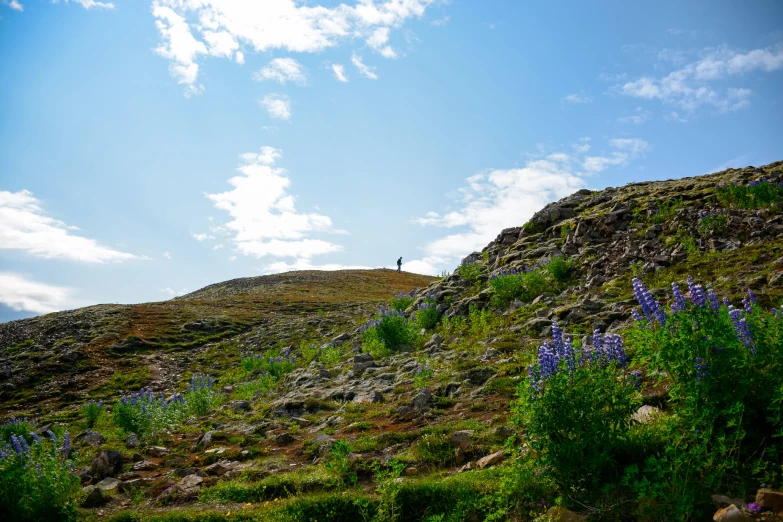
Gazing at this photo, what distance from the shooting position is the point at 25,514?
721 cm

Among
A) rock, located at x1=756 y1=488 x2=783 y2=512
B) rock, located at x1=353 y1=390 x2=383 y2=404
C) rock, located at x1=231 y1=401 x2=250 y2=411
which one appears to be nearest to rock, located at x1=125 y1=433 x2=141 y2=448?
rock, located at x1=231 y1=401 x2=250 y2=411

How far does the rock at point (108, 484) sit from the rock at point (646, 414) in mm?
8934

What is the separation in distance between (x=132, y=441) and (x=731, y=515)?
41.3 feet

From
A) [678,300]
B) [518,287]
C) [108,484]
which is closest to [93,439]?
[108,484]

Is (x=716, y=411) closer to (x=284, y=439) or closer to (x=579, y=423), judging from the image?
(x=579, y=423)

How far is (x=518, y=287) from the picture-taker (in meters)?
18.6

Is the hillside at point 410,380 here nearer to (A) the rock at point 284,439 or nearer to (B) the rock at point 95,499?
(B) the rock at point 95,499

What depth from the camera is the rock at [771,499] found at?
4.54m

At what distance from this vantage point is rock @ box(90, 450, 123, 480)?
9.79 meters

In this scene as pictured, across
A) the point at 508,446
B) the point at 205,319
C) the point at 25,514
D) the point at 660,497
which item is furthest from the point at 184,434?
the point at 205,319

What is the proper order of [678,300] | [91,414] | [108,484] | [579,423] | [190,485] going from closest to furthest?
[579,423] < [678,300] < [190,485] < [108,484] < [91,414]

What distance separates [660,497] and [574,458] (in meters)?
0.92

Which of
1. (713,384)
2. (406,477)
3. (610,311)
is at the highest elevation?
(610,311)

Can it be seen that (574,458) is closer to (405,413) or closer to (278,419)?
(405,413)
